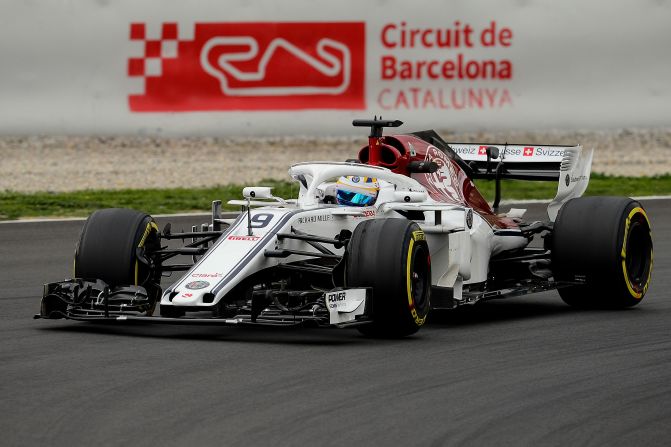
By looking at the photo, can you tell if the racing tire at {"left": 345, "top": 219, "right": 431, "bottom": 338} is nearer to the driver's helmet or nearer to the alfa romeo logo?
the alfa romeo logo

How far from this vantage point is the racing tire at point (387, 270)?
9094 mm

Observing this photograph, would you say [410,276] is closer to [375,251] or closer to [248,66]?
[375,251]

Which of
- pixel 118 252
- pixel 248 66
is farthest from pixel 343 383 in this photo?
pixel 248 66

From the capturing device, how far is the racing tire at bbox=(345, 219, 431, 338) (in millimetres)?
9094

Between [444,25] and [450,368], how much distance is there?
12.8 metres

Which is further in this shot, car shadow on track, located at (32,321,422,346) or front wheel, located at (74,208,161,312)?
front wheel, located at (74,208,161,312)

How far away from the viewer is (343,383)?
7.72 m

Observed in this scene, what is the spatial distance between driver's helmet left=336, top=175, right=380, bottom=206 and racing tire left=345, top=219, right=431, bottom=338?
1.08m

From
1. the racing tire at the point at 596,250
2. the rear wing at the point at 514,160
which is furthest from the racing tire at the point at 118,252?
the rear wing at the point at 514,160

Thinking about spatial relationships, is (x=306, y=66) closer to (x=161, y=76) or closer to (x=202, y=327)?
(x=161, y=76)

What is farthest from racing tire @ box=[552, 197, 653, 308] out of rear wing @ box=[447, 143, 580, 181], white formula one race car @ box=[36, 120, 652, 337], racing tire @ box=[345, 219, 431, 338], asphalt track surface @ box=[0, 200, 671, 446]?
racing tire @ box=[345, 219, 431, 338]

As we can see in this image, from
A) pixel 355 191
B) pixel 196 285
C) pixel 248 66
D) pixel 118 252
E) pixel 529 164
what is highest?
pixel 248 66

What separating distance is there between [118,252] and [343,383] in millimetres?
2710

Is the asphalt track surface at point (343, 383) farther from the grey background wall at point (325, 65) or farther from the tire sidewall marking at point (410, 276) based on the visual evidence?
the grey background wall at point (325, 65)
